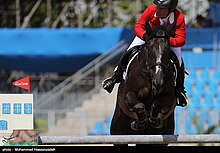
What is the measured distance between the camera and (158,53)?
7613mm

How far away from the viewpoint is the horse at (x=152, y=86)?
761 cm

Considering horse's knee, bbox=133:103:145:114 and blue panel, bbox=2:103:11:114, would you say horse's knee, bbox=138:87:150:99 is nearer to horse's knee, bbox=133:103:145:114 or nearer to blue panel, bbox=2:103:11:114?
horse's knee, bbox=133:103:145:114

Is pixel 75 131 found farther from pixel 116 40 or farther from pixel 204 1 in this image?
pixel 204 1

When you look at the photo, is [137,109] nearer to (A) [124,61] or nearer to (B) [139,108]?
(B) [139,108]

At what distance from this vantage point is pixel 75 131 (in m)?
18.5

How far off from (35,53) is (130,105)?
12879mm

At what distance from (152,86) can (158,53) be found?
0.38 metres

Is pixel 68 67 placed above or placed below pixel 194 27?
below

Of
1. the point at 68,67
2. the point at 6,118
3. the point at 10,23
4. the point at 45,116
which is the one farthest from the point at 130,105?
the point at 10,23

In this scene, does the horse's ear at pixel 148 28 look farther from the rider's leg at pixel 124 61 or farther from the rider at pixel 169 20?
the rider's leg at pixel 124 61

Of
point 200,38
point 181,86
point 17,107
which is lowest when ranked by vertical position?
point 200,38

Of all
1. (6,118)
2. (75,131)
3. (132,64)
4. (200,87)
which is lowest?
(75,131)

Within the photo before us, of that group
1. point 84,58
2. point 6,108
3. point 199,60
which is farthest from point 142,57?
point 84,58

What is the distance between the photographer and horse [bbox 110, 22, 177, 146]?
7605mm
